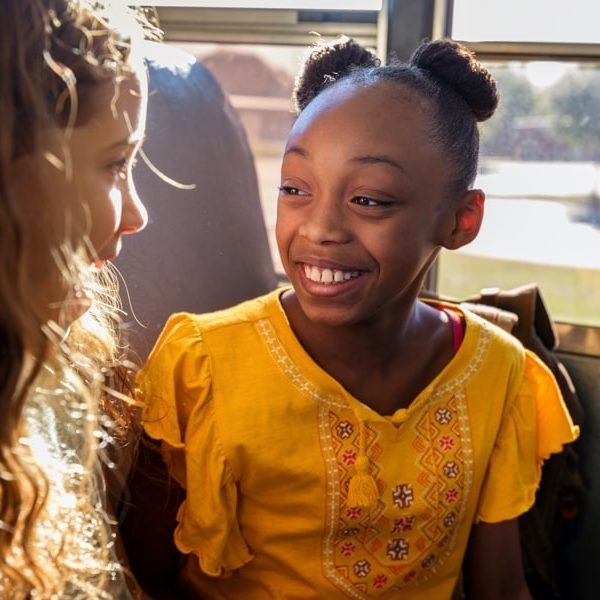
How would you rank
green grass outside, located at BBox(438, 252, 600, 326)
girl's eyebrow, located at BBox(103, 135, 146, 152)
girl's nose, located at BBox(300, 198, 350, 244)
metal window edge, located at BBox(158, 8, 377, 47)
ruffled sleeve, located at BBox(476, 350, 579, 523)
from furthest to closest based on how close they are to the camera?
green grass outside, located at BBox(438, 252, 600, 326), metal window edge, located at BBox(158, 8, 377, 47), ruffled sleeve, located at BBox(476, 350, 579, 523), girl's nose, located at BBox(300, 198, 350, 244), girl's eyebrow, located at BBox(103, 135, 146, 152)

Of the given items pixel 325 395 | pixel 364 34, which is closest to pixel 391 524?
pixel 325 395

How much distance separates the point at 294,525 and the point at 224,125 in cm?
84

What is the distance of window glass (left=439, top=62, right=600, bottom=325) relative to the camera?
195cm

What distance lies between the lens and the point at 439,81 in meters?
1.36

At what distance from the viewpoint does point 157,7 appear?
203 centimetres

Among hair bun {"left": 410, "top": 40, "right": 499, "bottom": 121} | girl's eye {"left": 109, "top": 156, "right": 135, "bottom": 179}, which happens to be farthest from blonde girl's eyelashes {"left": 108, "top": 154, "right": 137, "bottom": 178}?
hair bun {"left": 410, "top": 40, "right": 499, "bottom": 121}

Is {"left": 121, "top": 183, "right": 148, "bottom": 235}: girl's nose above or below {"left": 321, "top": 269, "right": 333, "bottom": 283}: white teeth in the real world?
above

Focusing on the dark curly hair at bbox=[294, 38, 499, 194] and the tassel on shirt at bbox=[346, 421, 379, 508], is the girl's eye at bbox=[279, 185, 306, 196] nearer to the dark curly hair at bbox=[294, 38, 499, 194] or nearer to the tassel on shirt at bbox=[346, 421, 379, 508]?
the dark curly hair at bbox=[294, 38, 499, 194]

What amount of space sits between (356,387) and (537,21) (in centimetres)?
95

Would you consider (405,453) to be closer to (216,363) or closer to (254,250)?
(216,363)

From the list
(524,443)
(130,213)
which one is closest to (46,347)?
(130,213)

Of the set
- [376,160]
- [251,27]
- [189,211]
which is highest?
[251,27]

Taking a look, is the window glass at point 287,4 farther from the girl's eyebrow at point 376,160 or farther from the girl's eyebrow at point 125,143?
the girl's eyebrow at point 125,143

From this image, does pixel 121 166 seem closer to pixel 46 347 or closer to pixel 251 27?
pixel 46 347
